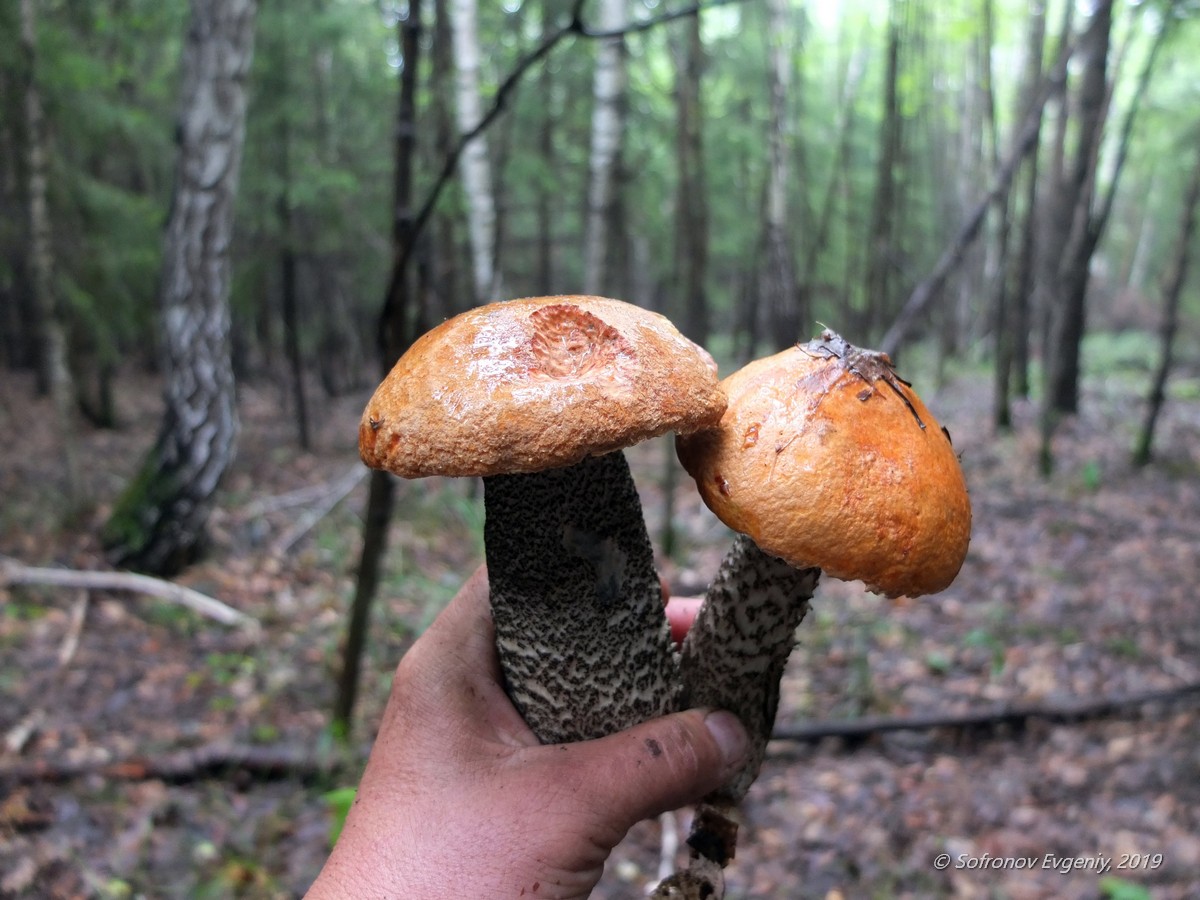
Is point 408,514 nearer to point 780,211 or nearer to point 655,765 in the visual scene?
point 780,211

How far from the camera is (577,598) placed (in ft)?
5.68

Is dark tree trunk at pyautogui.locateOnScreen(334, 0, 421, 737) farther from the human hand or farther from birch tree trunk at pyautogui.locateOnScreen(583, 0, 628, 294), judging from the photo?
birch tree trunk at pyautogui.locateOnScreen(583, 0, 628, 294)

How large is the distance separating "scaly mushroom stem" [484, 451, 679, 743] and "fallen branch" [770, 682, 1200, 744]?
102 inches

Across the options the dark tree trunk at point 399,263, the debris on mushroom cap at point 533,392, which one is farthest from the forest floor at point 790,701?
the dark tree trunk at point 399,263

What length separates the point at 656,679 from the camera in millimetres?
1854

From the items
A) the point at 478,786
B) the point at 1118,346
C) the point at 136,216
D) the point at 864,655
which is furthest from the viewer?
the point at 1118,346

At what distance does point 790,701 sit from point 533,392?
388cm

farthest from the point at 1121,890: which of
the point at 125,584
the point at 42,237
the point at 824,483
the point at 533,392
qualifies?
the point at 42,237

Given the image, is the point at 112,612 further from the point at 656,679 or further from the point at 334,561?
the point at 656,679

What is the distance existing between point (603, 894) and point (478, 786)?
2003 mm

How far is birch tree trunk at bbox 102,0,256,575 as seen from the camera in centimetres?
535

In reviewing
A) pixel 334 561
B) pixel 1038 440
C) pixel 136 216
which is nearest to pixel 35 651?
pixel 334 561

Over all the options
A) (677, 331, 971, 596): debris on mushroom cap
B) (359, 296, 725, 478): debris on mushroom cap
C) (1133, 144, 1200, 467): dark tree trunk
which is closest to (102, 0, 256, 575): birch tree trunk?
(359, 296, 725, 478): debris on mushroom cap

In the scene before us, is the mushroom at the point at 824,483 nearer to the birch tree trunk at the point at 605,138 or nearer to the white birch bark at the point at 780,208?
the birch tree trunk at the point at 605,138
